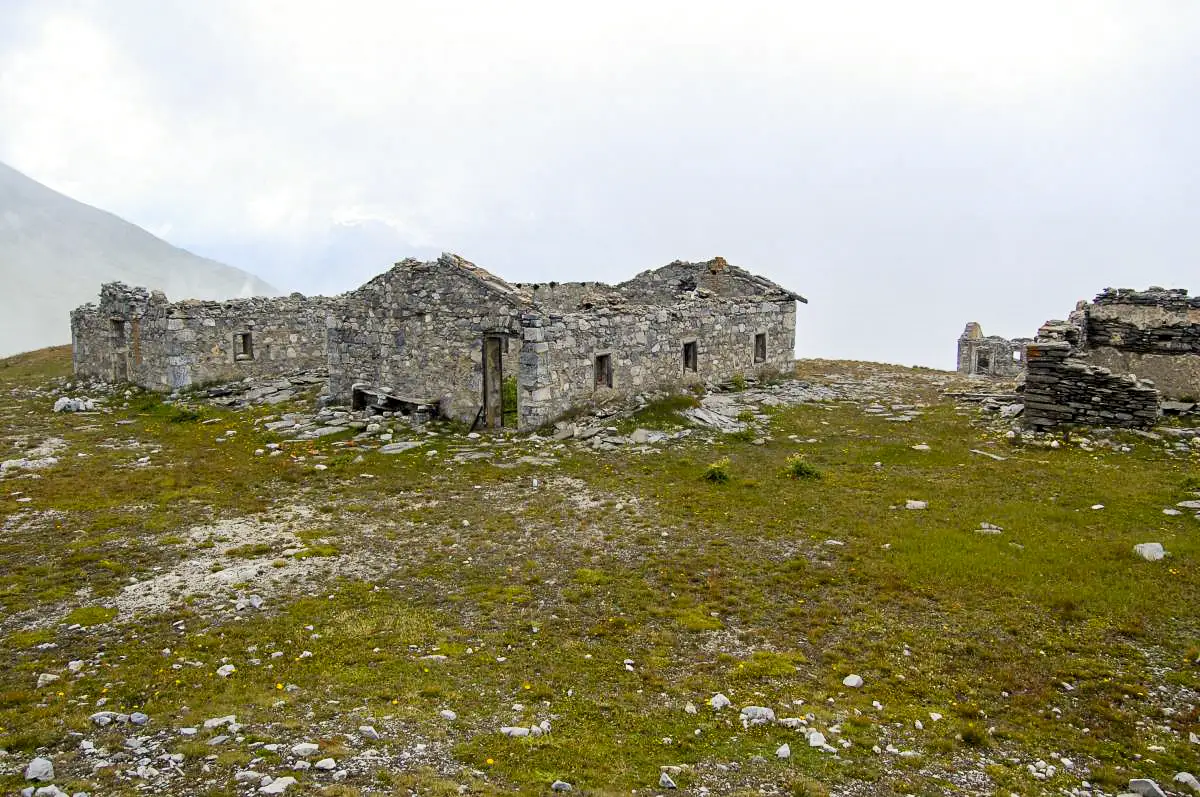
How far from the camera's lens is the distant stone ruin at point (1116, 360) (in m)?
19.4

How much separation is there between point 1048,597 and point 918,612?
187cm

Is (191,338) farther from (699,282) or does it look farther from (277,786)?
(277,786)

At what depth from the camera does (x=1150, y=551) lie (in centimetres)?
1196

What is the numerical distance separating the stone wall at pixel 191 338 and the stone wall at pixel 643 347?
14.1 m

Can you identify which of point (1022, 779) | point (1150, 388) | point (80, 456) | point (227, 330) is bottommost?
point (1022, 779)

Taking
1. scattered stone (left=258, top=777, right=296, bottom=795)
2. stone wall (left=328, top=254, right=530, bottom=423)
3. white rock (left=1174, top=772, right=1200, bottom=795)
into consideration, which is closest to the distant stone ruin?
stone wall (left=328, top=254, right=530, bottom=423)

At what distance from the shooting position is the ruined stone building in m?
21.8

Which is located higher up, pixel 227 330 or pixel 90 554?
pixel 227 330

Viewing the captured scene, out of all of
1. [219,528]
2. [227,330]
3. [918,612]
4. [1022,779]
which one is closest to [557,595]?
[918,612]

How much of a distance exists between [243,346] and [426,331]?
36.2ft

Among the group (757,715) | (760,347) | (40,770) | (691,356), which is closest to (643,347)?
(691,356)

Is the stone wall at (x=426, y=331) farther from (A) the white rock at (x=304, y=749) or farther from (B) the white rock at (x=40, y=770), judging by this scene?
(B) the white rock at (x=40, y=770)

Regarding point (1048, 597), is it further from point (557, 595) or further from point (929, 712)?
point (557, 595)

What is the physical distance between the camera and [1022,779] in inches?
276
